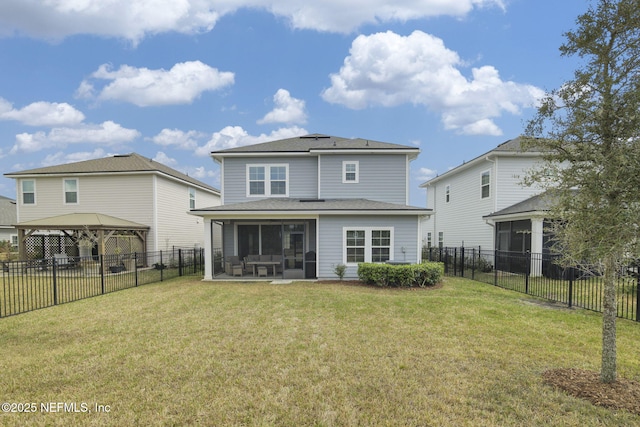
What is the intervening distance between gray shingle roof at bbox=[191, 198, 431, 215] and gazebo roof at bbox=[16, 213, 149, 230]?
6447 millimetres

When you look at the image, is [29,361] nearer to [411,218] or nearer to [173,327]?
[173,327]

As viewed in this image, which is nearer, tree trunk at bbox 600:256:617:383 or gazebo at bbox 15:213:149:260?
tree trunk at bbox 600:256:617:383

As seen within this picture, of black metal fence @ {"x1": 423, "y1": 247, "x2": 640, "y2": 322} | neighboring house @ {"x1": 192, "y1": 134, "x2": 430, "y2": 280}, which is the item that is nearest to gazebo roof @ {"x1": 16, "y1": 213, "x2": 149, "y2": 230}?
neighboring house @ {"x1": 192, "y1": 134, "x2": 430, "y2": 280}

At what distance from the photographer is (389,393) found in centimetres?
402

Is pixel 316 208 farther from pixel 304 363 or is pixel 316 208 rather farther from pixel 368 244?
pixel 304 363

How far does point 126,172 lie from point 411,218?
52.7 feet

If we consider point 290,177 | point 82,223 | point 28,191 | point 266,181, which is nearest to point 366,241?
point 290,177

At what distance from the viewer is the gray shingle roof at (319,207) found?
12711 millimetres

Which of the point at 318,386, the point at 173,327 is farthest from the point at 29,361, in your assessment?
the point at 318,386

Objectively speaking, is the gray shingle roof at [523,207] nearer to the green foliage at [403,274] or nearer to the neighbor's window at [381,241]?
the green foliage at [403,274]

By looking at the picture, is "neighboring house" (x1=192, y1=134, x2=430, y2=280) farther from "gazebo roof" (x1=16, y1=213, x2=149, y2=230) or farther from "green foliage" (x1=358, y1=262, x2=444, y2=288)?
"gazebo roof" (x1=16, y1=213, x2=149, y2=230)

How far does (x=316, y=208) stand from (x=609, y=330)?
979 centimetres

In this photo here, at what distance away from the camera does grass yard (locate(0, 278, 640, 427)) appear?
359 cm

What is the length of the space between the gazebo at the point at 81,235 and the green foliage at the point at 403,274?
13359mm
